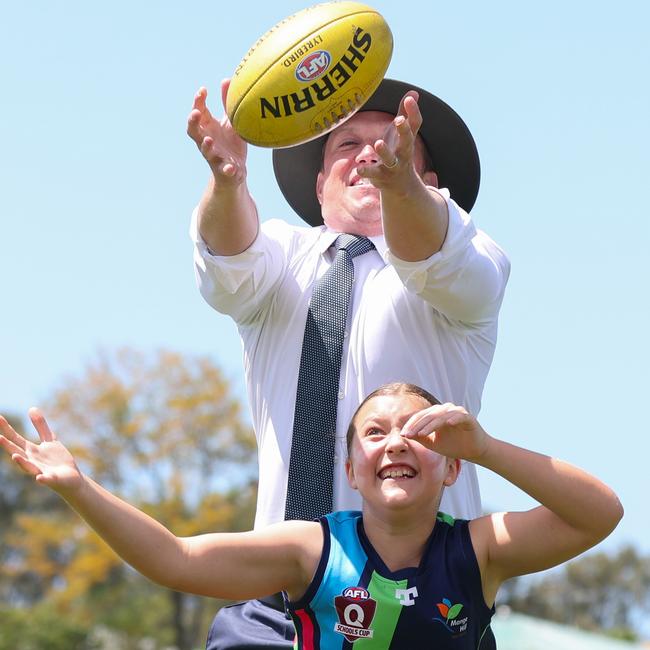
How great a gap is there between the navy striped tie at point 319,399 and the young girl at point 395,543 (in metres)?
0.45

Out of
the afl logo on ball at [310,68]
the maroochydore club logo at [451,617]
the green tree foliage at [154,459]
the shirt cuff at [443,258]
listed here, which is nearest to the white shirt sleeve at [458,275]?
the shirt cuff at [443,258]

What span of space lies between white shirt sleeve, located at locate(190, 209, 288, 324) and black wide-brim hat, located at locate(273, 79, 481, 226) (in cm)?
84

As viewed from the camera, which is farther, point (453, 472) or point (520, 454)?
point (453, 472)

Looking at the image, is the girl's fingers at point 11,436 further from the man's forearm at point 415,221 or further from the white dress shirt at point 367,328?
the man's forearm at point 415,221

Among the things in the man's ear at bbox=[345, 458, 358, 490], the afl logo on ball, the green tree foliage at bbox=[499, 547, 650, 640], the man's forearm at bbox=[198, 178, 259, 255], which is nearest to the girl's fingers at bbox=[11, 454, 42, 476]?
the man's ear at bbox=[345, 458, 358, 490]

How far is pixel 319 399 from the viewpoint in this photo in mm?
4609

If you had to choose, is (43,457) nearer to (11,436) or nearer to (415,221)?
(11,436)

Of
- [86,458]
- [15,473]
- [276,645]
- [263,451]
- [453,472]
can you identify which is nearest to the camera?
[453,472]

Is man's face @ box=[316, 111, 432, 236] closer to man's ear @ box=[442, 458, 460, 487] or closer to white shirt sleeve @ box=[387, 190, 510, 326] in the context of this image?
white shirt sleeve @ box=[387, 190, 510, 326]

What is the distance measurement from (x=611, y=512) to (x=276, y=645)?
54.4 inches

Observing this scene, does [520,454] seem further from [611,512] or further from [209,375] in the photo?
[209,375]

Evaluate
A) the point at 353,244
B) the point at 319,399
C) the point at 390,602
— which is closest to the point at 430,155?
the point at 353,244

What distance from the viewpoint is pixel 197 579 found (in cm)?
374

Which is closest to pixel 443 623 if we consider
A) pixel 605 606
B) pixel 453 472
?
pixel 453 472
